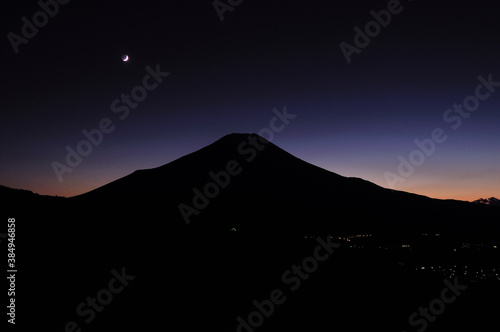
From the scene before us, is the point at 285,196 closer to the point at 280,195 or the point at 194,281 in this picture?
the point at 280,195

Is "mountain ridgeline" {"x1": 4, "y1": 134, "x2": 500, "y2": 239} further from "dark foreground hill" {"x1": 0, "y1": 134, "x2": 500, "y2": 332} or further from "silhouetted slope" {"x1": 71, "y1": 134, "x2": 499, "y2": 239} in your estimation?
"dark foreground hill" {"x1": 0, "y1": 134, "x2": 500, "y2": 332}

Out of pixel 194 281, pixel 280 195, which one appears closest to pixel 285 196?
pixel 280 195

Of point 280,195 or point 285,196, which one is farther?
point 280,195

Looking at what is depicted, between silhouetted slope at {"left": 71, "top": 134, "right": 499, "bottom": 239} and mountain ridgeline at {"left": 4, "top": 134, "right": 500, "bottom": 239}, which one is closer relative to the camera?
mountain ridgeline at {"left": 4, "top": 134, "right": 500, "bottom": 239}

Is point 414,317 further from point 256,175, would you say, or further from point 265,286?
point 256,175

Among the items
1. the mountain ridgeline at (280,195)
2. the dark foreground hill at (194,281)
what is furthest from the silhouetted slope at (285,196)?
the dark foreground hill at (194,281)

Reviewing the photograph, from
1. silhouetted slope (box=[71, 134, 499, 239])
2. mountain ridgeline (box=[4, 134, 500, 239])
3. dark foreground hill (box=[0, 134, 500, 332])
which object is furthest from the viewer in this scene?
silhouetted slope (box=[71, 134, 499, 239])

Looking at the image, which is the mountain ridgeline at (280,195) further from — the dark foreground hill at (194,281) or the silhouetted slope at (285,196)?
the dark foreground hill at (194,281)

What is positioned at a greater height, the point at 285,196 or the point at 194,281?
the point at 285,196

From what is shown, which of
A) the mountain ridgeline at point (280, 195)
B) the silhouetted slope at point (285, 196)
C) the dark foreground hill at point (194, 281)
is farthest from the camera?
the silhouetted slope at point (285, 196)

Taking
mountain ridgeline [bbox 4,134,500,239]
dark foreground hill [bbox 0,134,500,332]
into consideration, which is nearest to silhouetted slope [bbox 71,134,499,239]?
mountain ridgeline [bbox 4,134,500,239]

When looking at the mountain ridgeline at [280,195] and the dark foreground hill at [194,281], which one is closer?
the dark foreground hill at [194,281]
